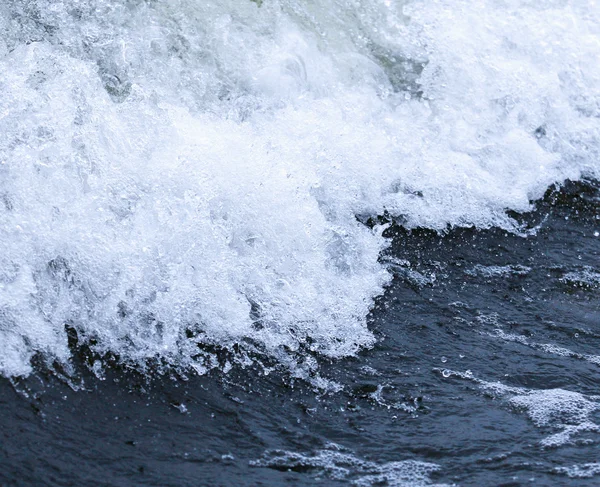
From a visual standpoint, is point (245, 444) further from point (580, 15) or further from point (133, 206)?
point (580, 15)

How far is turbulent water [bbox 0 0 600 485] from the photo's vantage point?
3.42 metres

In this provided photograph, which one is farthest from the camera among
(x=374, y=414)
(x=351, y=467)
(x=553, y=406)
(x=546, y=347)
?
(x=546, y=347)

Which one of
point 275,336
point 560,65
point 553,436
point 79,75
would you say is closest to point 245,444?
point 275,336

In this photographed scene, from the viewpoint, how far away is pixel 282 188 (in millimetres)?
4168

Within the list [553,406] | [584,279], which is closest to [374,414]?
[553,406]

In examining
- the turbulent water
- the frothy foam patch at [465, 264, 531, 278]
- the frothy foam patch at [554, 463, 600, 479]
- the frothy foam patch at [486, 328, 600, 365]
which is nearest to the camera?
the frothy foam patch at [554, 463, 600, 479]

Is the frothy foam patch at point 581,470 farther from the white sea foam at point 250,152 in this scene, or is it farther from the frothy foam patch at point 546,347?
the white sea foam at point 250,152

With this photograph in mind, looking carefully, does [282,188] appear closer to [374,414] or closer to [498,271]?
[498,271]

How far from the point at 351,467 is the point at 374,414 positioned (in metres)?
0.32

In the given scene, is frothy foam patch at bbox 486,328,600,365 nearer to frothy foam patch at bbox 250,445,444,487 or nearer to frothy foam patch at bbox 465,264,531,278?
frothy foam patch at bbox 465,264,531,278

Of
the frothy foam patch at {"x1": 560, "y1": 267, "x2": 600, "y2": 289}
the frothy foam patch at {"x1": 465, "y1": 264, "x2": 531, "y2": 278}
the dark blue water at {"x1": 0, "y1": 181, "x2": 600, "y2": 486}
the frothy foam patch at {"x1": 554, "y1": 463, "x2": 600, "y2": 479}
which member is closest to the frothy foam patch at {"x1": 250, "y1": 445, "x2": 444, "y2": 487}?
the dark blue water at {"x1": 0, "y1": 181, "x2": 600, "y2": 486}

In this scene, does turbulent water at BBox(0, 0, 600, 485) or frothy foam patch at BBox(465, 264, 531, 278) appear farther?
frothy foam patch at BBox(465, 264, 531, 278)

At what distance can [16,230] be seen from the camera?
11.4 feet

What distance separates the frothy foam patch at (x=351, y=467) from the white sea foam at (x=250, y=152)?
509 mm
